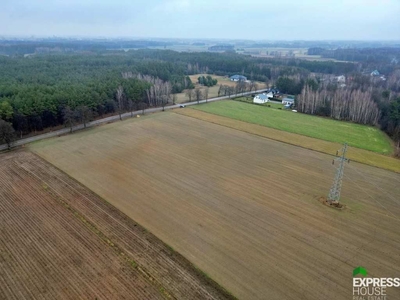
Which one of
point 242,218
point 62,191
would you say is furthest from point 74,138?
point 242,218

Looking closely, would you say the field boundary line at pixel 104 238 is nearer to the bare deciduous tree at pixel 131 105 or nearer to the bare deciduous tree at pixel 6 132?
the bare deciduous tree at pixel 6 132

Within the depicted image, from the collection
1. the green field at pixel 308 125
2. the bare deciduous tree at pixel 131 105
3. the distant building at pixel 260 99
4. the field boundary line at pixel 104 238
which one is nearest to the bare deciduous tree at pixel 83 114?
the bare deciduous tree at pixel 131 105

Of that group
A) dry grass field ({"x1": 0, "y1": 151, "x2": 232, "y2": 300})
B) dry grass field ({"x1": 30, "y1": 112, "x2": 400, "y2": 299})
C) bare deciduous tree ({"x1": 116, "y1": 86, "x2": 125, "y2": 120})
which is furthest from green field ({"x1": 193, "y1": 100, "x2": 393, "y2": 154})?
dry grass field ({"x1": 0, "y1": 151, "x2": 232, "y2": 300})

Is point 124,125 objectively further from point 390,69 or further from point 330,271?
point 390,69

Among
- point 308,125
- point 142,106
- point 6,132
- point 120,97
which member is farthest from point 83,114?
point 308,125

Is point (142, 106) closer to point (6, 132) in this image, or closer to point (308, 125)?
point (6, 132)

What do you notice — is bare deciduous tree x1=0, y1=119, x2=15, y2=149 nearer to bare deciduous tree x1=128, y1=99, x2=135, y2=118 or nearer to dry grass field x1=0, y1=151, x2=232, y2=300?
dry grass field x1=0, y1=151, x2=232, y2=300
